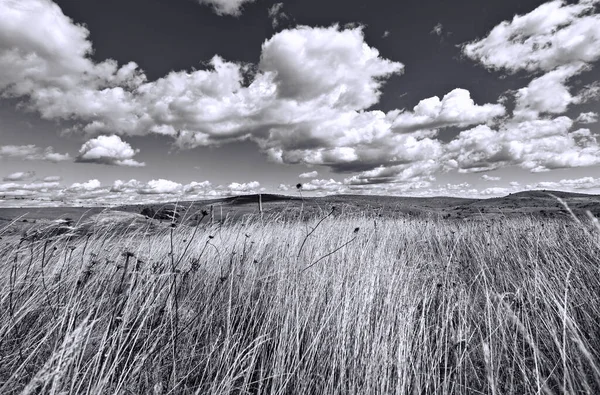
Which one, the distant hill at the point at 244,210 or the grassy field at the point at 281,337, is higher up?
the distant hill at the point at 244,210

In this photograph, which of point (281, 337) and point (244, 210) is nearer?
point (281, 337)

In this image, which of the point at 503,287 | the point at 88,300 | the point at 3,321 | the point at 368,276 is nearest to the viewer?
the point at 3,321

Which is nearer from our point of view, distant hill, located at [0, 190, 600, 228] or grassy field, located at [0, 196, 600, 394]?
grassy field, located at [0, 196, 600, 394]

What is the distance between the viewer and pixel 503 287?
389cm

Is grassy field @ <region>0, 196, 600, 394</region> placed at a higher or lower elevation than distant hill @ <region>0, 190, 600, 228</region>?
lower

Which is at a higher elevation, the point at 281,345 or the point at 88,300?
the point at 88,300

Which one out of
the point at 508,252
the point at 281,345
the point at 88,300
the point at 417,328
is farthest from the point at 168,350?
the point at 508,252

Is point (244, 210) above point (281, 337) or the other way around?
above

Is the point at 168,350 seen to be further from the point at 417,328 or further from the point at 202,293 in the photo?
the point at 417,328

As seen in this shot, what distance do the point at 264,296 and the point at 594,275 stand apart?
12.1ft

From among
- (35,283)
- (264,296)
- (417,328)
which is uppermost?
(35,283)

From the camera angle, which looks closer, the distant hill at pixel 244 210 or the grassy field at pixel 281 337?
the grassy field at pixel 281 337

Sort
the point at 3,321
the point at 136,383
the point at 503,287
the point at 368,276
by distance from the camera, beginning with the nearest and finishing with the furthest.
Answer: the point at 136,383
the point at 3,321
the point at 368,276
the point at 503,287

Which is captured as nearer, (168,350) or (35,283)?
(168,350)
